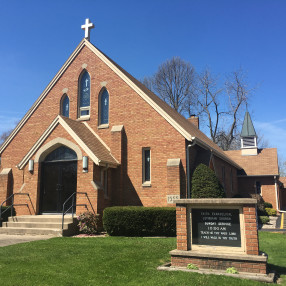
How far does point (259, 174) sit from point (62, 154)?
856 inches

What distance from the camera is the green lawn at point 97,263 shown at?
5797 mm

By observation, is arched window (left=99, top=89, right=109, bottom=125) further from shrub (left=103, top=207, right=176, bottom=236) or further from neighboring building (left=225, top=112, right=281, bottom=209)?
neighboring building (left=225, top=112, right=281, bottom=209)

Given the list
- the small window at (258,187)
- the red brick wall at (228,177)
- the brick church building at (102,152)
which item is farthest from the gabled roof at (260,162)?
the brick church building at (102,152)

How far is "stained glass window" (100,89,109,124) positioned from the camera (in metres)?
17.4

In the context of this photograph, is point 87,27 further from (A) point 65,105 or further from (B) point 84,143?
(B) point 84,143

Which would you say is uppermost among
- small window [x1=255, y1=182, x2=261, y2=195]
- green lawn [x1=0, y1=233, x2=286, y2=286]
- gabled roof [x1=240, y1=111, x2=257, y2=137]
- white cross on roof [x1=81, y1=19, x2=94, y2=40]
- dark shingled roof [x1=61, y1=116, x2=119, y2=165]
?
white cross on roof [x1=81, y1=19, x2=94, y2=40]

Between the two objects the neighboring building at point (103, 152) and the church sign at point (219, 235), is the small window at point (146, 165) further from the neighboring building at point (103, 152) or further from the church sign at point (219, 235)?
the church sign at point (219, 235)

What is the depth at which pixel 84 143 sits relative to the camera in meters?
14.3

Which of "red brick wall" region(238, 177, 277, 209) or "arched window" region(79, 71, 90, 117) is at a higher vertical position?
"arched window" region(79, 71, 90, 117)

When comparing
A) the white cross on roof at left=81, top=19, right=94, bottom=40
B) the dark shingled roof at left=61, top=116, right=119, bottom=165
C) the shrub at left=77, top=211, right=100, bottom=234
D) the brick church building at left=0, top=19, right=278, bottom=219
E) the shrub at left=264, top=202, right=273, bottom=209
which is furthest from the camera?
the shrub at left=264, top=202, right=273, bottom=209

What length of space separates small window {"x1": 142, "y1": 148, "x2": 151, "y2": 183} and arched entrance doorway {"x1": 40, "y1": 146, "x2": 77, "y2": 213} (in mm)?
3494

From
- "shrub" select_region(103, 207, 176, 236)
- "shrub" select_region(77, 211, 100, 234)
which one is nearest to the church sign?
"shrub" select_region(103, 207, 176, 236)

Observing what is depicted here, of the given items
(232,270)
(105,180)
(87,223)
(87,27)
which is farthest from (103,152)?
(232,270)

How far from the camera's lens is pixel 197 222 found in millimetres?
6930
